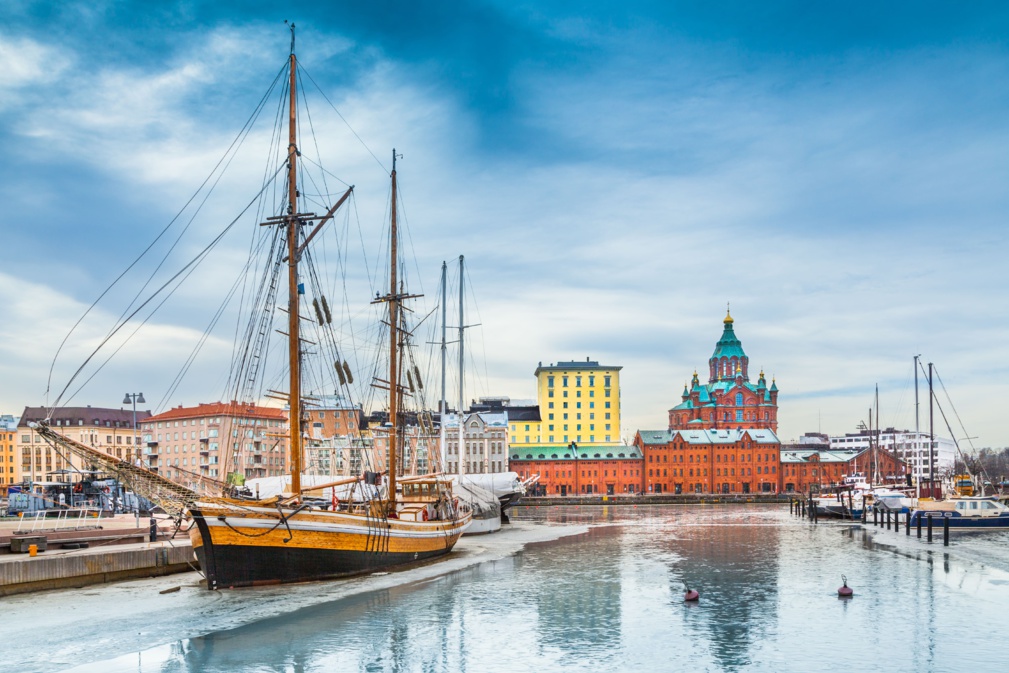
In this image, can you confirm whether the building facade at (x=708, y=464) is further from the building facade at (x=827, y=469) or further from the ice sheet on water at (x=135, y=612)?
the ice sheet on water at (x=135, y=612)

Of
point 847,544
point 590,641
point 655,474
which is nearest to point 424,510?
point 590,641

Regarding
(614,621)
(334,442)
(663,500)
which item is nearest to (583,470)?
(663,500)

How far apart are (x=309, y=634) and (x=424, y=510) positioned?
23.7 m

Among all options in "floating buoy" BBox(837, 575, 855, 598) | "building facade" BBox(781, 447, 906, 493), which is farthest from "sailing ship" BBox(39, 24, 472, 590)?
"building facade" BBox(781, 447, 906, 493)

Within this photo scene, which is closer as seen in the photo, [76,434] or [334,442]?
[334,442]

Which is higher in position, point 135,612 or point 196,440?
point 196,440

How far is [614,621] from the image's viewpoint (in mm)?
32875

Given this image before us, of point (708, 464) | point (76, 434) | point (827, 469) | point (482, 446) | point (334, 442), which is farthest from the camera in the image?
point (827, 469)

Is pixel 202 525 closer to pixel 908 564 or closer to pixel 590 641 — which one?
pixel 590 641

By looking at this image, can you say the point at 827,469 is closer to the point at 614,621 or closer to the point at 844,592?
the point at 844,592

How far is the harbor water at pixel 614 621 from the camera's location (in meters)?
26.6

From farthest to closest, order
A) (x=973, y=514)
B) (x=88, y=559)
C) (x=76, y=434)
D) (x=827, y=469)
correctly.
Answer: (x=827, y=469), (x=76, y=434), (x=973, y=514), (x=88, y=559)

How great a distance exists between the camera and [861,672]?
2512 cm

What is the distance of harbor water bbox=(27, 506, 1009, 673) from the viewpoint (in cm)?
2659
